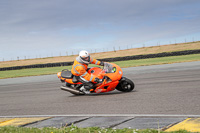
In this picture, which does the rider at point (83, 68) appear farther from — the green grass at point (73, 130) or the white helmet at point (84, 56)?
the green grass at point (73, 130)

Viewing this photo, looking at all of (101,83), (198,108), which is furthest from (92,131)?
(101,83)

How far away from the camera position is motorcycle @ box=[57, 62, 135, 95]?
989cm

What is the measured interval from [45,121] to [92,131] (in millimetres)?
1771

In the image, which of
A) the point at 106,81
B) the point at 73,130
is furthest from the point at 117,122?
the point at 106,81

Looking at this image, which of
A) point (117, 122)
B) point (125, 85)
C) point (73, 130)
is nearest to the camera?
point (73, 130)

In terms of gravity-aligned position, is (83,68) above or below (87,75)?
above

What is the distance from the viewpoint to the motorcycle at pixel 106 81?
989cm

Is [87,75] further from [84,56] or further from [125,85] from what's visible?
[125,85]

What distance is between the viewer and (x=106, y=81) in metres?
9.95

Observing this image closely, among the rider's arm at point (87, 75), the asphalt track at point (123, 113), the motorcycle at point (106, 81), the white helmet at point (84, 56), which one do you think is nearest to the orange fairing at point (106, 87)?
the motorcycle at point (106, 81)

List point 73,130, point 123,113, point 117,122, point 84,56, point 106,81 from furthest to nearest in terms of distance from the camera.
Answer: point 106,81 → point 84,56 → point 123,113 → point 117,122 → point 73,130

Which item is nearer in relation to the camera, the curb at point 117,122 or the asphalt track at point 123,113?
the curb at point 117,122

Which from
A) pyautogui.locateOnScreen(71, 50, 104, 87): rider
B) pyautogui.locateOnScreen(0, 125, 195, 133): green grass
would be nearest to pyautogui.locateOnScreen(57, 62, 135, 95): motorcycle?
pyautogui.locateOnScreen(71, 50, 104, 87): rider

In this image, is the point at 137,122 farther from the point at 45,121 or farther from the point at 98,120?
the point at 45,121
